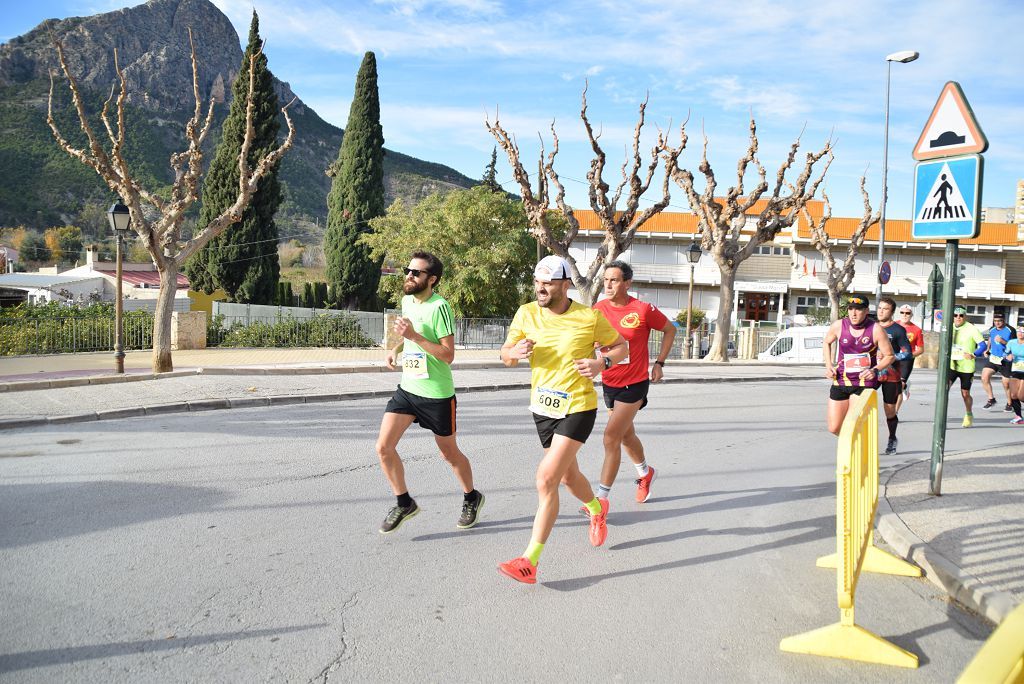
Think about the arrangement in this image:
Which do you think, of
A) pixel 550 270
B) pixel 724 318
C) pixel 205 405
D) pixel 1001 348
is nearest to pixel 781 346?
pixel 724 318

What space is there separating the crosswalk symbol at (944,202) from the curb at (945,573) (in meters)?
2.39

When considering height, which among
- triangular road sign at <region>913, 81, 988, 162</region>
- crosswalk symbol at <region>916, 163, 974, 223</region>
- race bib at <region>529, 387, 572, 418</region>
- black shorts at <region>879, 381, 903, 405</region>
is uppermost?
triangular road sign at <region>913, 81, 988, 162</region>

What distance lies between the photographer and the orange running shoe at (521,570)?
464 centimetres

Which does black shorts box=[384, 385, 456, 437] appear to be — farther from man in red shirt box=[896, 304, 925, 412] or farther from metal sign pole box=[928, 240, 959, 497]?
man in red shirt box=[896, 304, 925, 412]

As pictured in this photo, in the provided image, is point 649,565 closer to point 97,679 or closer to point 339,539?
point 339,539

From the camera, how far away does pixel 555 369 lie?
492 cm

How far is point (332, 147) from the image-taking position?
134250 mm

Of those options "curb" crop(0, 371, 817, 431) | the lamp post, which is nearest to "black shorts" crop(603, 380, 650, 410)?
"curb" crop(0, 371, 817, 431)

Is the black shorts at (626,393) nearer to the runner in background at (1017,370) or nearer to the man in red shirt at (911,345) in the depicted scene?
the man in red shirt at (911,345)

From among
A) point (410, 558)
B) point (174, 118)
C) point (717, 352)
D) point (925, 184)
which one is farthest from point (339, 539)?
point (174, 118)

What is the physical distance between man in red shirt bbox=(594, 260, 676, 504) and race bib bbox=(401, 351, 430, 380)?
55.6 inches

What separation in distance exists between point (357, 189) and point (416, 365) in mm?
42086

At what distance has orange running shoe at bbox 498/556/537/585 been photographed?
464 cm

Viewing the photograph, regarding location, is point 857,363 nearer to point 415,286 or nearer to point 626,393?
point 626,393
